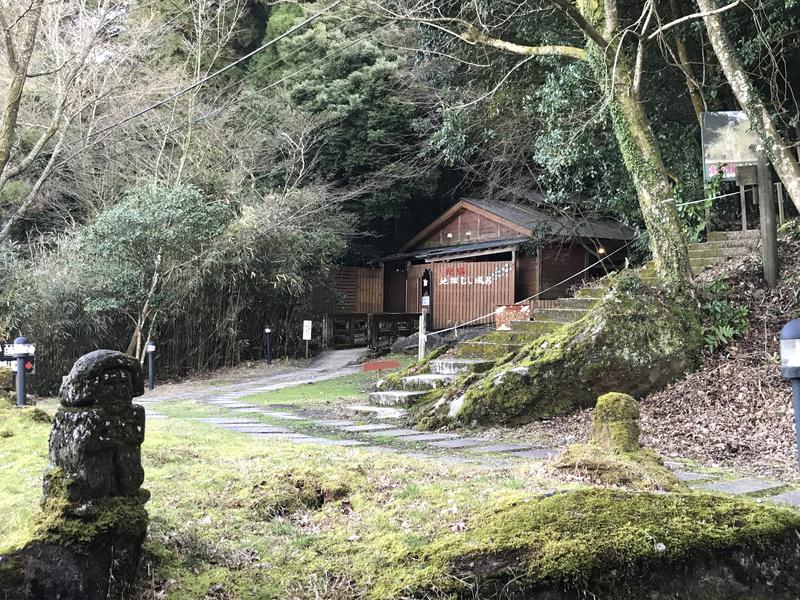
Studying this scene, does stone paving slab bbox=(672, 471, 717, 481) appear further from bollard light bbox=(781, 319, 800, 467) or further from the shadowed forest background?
the shadowed forest background

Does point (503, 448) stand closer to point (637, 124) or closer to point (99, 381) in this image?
point (99, 381)

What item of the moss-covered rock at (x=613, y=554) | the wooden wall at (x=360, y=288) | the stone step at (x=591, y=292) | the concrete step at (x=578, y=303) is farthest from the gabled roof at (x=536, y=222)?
the moss-covered rock at (x=613, y=554)

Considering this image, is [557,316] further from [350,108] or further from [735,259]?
[350,108]

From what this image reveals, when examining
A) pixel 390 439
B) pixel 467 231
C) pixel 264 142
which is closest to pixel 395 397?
pixel 390 439

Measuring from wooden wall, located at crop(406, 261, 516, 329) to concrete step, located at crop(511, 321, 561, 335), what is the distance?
360 inches

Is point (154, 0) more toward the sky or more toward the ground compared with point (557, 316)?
more toward the sky

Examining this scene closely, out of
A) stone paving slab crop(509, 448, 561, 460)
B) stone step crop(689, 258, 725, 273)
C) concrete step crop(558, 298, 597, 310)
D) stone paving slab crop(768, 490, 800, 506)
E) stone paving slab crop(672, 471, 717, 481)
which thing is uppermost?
stone step crop(689, 258, 725, 273)

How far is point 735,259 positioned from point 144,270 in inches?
481

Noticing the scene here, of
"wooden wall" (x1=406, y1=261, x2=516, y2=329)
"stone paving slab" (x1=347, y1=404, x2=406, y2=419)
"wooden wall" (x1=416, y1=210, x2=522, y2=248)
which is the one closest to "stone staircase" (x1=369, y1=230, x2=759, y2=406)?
"stone paving slab" (x1=347, y1=404, x2=406, y2=419)

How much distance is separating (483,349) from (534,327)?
809 mm

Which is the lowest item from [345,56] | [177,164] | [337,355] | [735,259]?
[337,355]

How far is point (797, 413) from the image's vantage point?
3.48 metres

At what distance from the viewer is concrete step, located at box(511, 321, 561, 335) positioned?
9.71 metres

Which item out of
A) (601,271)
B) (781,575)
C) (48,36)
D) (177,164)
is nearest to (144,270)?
(177,164)
